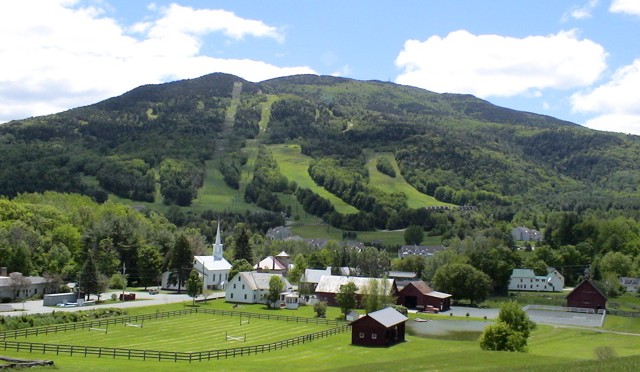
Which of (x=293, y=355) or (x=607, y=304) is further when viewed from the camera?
(x=607, y=304)

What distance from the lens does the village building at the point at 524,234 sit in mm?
162500

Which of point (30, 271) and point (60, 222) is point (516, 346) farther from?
point (60, 222)

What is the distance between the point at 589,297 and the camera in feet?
269

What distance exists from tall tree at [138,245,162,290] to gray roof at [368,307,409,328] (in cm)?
4788

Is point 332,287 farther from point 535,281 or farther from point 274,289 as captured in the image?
point 535,281

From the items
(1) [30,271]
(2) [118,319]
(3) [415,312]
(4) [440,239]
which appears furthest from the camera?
(4) [440,239]

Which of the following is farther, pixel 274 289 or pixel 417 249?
pixel 417 249

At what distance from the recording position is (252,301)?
269ft

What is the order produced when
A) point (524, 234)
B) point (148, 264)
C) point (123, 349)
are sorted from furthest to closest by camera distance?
point (524, 234) < point (148, 264) < point (123, 349)

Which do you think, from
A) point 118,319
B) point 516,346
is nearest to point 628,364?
point 516,346

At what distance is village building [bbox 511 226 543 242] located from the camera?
16250 centimetres

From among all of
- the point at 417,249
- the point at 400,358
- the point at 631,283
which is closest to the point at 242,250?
the point at 417,249

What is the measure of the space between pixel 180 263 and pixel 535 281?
59617 millimetres

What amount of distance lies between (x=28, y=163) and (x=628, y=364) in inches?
7052
